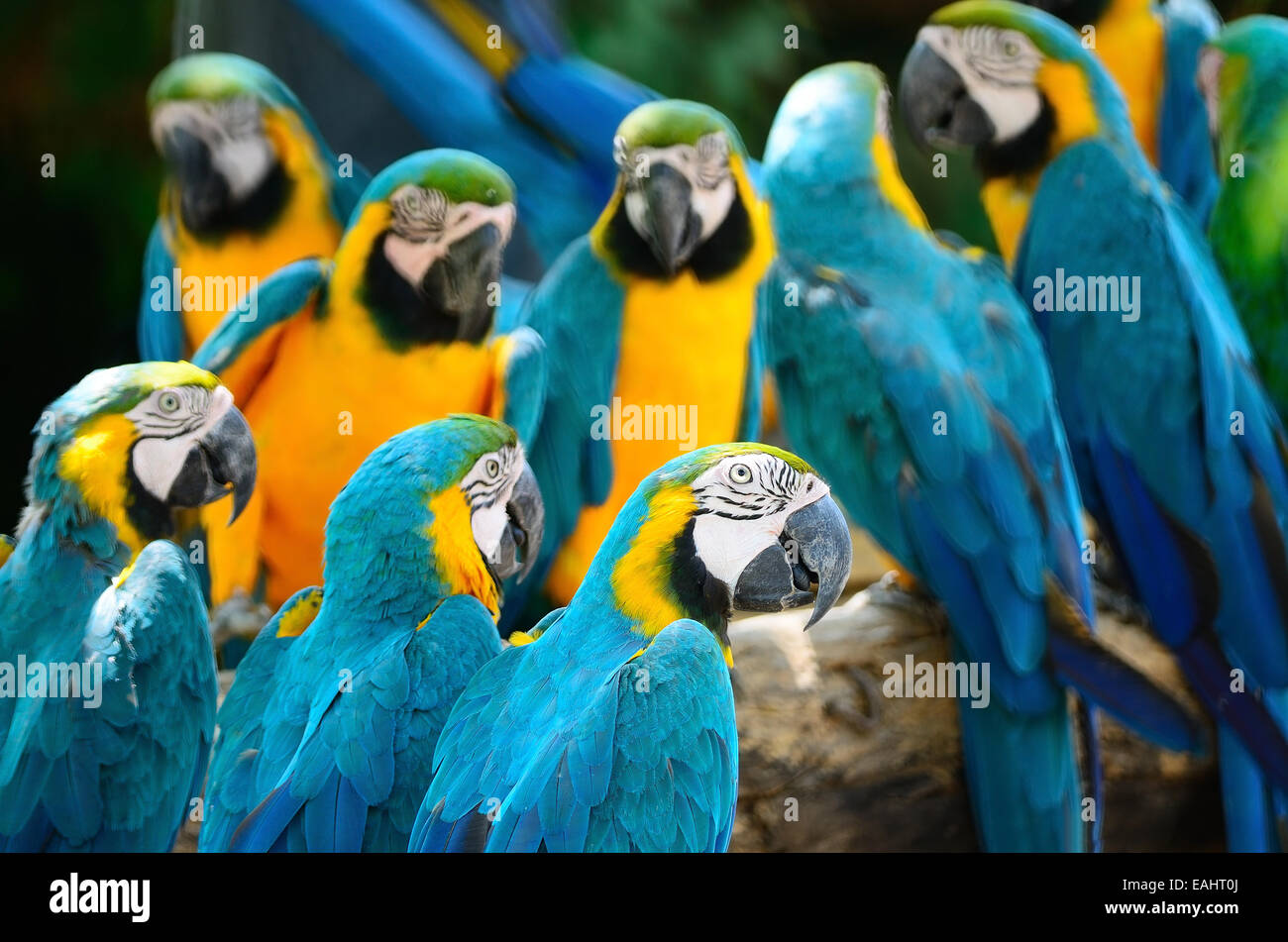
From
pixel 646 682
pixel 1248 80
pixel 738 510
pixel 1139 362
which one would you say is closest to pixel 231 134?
pixel 738 510

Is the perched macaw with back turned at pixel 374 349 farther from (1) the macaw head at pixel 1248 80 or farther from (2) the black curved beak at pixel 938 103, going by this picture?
(1) the macaw head at pixel 1248 80

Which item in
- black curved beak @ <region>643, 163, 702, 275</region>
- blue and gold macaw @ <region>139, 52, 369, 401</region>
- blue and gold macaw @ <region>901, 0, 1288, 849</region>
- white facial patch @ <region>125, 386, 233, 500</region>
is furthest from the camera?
blue and gold macaw @ <region>901, 0, 1288, 849</region>

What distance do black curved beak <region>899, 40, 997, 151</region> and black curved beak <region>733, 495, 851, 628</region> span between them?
3.78ft

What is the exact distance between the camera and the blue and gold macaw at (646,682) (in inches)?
71.9

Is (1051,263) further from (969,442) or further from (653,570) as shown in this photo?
(653,570)

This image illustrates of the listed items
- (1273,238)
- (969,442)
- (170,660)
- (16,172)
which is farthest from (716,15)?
(170,660)

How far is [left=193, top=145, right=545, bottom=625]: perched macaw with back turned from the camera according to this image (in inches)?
97.9

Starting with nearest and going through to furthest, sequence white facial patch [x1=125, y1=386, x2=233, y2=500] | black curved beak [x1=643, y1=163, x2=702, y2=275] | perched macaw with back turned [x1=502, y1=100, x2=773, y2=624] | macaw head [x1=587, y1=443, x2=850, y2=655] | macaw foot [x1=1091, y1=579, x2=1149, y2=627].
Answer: macaw head [x1=587, y1=443, x2=850, y2=655] → white facial patch [x1=125, y1=386, x2=233, y2=500] → black curved beak [x1=643, y1=163, x2=702, y2=275] → perched macaw with back turned [x1=502, y1=100, x2=773, y2=624] → macaw foot [x1=1091, y1=579, x2=1149, y2=627]

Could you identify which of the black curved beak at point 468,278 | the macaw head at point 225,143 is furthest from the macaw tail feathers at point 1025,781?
the macaw head at point 225,143

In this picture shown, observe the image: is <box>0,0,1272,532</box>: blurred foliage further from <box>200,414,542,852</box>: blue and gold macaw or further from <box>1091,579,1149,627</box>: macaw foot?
<box>1091,579,1149,627</box>: macaw foot

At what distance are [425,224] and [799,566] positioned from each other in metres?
0.99

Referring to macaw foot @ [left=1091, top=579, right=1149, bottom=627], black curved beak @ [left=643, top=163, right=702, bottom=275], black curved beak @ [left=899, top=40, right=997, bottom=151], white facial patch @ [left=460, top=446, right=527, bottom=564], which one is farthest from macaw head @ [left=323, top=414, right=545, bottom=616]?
macaw foot @ [left=1091, top=579, right=1149, bottom=627]

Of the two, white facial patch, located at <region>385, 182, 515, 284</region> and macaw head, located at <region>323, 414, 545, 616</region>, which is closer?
macaw head, located at <region>323, 414, 545, 616</region>
